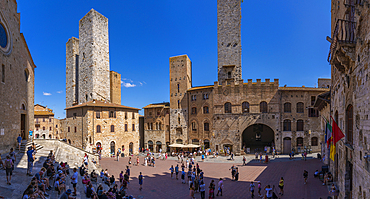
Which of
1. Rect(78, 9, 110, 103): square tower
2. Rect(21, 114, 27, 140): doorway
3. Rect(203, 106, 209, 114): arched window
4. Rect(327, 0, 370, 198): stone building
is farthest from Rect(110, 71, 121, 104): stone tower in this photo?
Rect(327, 0, 370, 198): stone building

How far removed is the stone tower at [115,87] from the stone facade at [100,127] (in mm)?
8662

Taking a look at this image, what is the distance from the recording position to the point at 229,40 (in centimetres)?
3494

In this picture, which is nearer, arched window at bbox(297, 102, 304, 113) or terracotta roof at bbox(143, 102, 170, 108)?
arched window at bbox(297, 102, 304, 113)

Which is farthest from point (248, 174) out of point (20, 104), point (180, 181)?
point (20, 104)

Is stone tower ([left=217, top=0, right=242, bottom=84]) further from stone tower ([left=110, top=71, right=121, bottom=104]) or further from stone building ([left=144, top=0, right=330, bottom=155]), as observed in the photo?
stone tower ([left=110, top=71, right=121, bottom=104])

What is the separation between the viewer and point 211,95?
108 ft

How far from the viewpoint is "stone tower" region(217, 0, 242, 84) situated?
34.5 metres

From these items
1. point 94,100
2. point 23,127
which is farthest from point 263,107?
point 23,127

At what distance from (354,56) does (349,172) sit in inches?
245

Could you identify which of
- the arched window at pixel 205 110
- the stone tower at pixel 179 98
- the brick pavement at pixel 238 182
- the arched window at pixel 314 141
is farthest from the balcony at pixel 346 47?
the stone tower at pixel 179 98

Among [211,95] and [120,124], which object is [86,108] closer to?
[120,124]

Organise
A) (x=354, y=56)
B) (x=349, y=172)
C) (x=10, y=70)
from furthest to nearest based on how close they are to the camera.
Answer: (x=10, y=70)
(x=349, y=172)
(x=354, y=56)

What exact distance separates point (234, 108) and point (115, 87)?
26094 mm

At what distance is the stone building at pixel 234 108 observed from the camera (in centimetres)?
2961
